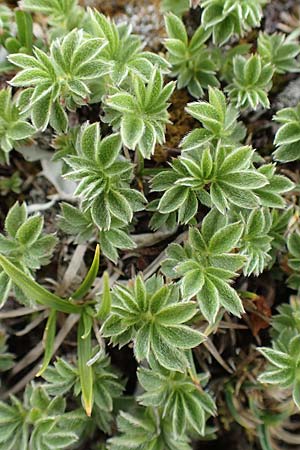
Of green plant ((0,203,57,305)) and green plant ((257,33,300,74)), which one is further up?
green plant ((257,33,300,74))

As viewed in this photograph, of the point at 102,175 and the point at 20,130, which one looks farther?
the point at 20,130

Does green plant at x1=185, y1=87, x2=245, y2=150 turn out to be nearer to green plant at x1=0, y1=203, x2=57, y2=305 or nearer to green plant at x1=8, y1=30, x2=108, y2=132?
green plant at x1=8, y1=30, x2=108, y2=132

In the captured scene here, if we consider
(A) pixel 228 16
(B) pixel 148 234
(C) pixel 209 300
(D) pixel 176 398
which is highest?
(A) pixel 228 16

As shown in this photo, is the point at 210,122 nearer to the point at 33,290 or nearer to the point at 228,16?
the point at 228,16

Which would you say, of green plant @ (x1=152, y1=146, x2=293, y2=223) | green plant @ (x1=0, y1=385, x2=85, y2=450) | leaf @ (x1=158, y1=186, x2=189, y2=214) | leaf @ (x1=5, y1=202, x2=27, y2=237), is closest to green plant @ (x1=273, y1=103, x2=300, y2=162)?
green plant @ (x1=152, y1=146, x2=293, y2=223)

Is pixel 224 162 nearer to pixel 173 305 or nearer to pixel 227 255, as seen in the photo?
pixel 227 255

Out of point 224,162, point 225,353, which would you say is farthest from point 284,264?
point 224,162

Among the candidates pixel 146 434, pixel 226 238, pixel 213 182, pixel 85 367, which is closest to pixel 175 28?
pixel 213 182
